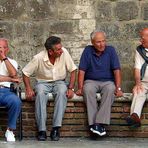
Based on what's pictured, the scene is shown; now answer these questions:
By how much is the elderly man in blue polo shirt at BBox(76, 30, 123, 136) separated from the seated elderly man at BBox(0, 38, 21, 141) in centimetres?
93

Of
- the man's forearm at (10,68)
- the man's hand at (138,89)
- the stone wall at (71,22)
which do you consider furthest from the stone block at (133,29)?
the man's forearm at (10,68)

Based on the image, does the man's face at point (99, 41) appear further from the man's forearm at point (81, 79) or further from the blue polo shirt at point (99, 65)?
the man's forearm at point (81, 79)

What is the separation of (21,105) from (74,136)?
872 mm

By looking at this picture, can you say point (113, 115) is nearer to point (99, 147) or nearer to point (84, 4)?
point (99, 147)

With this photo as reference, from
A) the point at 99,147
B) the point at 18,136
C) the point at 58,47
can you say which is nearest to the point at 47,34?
the point at 58,47

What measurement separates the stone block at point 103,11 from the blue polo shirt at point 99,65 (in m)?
1.45

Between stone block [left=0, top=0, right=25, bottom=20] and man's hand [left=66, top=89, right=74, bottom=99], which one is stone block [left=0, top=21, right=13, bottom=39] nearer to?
stone block [left=0, top=0, right=25, bottom=20]

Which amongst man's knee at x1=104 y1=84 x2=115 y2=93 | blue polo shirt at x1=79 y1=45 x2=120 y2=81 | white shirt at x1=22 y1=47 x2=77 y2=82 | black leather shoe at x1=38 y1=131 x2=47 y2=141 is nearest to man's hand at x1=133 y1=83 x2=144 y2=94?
man's knee at x1=104 y1=84 x2=115 y2=93

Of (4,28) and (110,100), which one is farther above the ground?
(4,28)

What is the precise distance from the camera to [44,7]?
8336mm

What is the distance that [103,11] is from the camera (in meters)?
8.36

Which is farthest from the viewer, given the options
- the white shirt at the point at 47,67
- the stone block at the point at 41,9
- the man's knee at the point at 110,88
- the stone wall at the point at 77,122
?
the stone block at the point at 41,9

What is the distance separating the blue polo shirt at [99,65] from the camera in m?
6.98

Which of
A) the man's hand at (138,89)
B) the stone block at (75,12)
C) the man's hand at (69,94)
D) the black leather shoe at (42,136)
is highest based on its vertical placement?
the stone block at (75,12)
